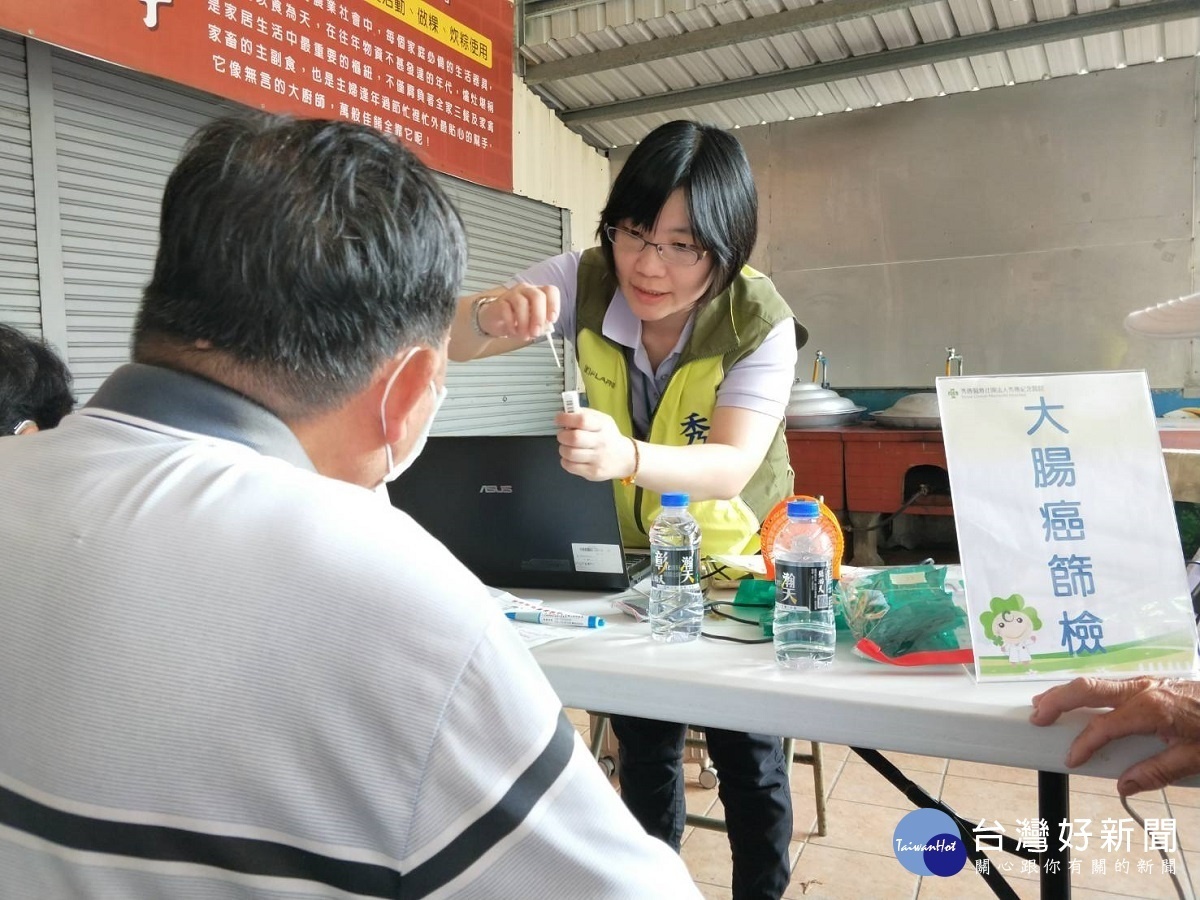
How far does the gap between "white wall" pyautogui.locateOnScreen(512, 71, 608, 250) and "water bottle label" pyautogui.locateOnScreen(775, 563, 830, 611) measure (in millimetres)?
3924

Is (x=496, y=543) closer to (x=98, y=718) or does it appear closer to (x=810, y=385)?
(x=98, y=718)

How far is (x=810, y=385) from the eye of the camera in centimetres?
461

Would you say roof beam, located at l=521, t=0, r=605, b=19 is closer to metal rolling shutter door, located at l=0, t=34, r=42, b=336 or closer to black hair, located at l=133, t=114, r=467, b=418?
metal rolling shutter door, located at l=0, t=34, r=42, b=336

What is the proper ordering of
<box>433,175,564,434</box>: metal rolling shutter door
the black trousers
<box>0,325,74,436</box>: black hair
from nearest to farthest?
<box>0,325,74,436</box>: black hair < the black trousers < <box>433,175,564,434</box>: metal rolling shutter door

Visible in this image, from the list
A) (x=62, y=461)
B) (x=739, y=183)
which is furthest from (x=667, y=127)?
(x=62, y=461)

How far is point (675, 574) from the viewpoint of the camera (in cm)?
128

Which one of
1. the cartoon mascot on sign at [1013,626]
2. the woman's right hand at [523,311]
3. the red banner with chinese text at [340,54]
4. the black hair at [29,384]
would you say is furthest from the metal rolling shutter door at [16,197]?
the cartoon mascot on sign at [1013,626]

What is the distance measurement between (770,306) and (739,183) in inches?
9.1

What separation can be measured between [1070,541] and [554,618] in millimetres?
684

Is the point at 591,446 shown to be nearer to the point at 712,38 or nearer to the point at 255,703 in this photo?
the point at 255,703

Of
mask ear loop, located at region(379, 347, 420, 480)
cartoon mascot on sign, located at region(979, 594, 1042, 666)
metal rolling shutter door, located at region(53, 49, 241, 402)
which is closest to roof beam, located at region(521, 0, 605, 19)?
metal rolling shutter door, located at region(53, 49, 241, 402)

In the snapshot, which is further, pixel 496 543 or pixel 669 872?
pixel 496 543

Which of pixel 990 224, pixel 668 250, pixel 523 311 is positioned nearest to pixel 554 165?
pixel 990 224

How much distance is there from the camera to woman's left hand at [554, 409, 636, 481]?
1239 mm
